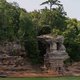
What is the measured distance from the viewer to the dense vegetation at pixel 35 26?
131 ft

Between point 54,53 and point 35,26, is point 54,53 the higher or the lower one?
the lower one

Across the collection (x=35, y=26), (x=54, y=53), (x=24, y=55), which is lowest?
(x=24, y=55)

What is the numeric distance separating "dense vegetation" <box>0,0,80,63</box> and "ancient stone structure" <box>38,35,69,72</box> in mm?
1173

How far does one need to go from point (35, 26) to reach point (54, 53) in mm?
4725

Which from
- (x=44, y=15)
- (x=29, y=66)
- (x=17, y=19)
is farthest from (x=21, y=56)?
(x=44, y=15)

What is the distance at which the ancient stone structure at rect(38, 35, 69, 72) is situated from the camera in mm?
39344

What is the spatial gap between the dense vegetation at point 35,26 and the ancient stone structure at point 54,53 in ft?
3.85

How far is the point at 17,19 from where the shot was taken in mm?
42438

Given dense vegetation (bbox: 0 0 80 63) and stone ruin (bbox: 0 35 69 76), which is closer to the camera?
stone ruin (bbox: 0 35 69 76)

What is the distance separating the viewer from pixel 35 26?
4269 centimetres

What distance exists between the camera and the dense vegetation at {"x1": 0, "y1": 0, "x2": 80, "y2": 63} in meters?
40.0

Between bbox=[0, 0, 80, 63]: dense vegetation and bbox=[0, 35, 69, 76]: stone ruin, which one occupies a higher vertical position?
bbox=[0, 0, 80, 63]: dense vegetation

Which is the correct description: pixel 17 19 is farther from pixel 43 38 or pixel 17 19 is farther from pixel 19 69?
pixel 19 69

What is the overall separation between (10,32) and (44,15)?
707 cm
